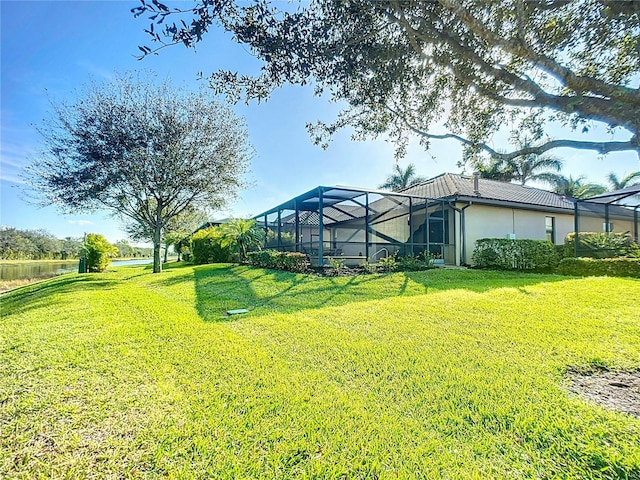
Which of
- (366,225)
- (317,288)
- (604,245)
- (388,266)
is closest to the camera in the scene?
(317,288)

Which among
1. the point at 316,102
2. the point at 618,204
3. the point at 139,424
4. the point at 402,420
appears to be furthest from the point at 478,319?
the point at 618,204

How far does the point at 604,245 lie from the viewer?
11.4 m

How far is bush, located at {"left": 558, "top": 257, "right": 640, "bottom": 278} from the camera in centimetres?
884

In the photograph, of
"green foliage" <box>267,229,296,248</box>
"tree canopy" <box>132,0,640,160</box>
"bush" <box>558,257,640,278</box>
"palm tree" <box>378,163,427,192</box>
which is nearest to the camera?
"tree canopy" <box>132,0,640,160</box>

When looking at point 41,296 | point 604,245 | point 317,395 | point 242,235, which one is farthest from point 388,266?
point 41,296

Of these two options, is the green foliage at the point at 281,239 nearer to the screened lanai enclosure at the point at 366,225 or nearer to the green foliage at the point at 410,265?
the screened lanai enclosure at the point at 366,225

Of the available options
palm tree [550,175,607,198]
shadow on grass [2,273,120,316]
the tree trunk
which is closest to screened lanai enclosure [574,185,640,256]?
palm tree [550,175,607,198]

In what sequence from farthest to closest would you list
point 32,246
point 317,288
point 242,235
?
point 32,246 → point 242,235 → point 317,288

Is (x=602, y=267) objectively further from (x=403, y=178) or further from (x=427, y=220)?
(x=403, y=178)

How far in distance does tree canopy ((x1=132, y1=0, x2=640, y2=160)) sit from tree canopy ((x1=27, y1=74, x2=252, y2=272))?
33.0ft

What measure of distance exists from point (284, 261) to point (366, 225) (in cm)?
375

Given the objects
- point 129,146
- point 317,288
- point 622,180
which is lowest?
point 317,288

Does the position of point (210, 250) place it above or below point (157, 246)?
below

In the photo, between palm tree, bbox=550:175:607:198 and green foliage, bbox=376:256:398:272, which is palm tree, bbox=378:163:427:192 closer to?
palm tree, bbox=550:175:607:198
